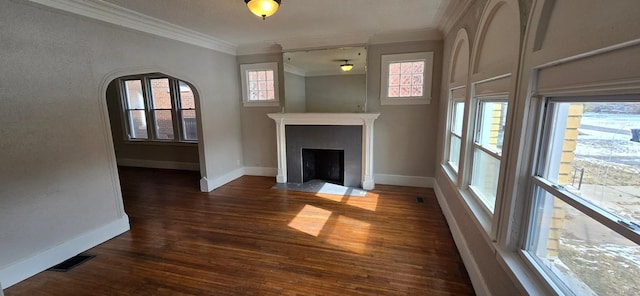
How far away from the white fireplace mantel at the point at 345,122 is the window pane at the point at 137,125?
3.63 metres

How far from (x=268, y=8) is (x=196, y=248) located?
8.31ft

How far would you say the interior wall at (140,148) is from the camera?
235 inches

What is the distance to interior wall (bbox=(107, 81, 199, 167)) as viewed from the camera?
5.97 meters

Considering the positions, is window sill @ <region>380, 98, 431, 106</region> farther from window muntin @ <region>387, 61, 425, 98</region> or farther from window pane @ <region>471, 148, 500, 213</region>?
window pane @ <region>471, 148, 500, 213</region>

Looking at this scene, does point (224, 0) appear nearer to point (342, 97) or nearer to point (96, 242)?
point (342, 97)

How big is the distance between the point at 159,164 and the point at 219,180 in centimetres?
255

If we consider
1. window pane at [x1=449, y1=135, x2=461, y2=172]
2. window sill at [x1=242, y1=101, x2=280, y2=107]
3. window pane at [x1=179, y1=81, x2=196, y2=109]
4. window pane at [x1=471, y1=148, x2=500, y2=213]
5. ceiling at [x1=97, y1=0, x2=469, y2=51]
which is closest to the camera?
window pane at [x1=471, y1=148, x2=500, y2=213]

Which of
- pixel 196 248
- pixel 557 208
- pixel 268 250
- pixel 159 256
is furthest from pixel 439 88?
pixel 159 256

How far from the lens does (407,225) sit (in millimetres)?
3156

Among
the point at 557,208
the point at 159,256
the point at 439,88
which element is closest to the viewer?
the point at 557,208

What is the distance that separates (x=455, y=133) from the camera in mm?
3359

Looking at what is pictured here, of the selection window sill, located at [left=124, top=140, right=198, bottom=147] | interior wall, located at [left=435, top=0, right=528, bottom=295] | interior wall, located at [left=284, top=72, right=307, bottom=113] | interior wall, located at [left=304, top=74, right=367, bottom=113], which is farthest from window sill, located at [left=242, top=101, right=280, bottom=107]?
interior wall, located at [left=435, top=0, right=528, bottom=295]

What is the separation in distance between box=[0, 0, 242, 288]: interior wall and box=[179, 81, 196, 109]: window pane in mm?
2436

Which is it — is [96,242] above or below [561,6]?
below
